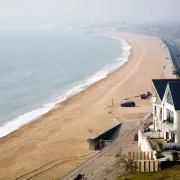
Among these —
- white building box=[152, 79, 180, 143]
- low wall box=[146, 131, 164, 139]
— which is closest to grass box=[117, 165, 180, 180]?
white building box=[152, 79, 180, 143]

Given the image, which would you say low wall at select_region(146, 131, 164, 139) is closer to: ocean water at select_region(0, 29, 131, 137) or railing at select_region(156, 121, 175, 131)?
railing at select_region(156, 121, 175, 131)

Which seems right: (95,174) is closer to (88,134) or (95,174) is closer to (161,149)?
(161,149)

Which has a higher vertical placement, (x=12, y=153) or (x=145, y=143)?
(x=145, y=143)

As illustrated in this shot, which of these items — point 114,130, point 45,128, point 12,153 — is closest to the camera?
point 12,153

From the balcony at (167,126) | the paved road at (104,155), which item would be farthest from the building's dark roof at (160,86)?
the paved road at (104,155)

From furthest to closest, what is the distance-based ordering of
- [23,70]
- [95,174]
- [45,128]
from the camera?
[23,70], [45,128], [95,174]

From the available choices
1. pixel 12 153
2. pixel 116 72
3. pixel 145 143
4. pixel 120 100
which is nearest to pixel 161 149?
pixel 145 143

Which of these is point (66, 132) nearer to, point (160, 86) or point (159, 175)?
point (160, 86)

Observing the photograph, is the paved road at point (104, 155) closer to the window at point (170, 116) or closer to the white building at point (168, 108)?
the white building at point (168, 108)
